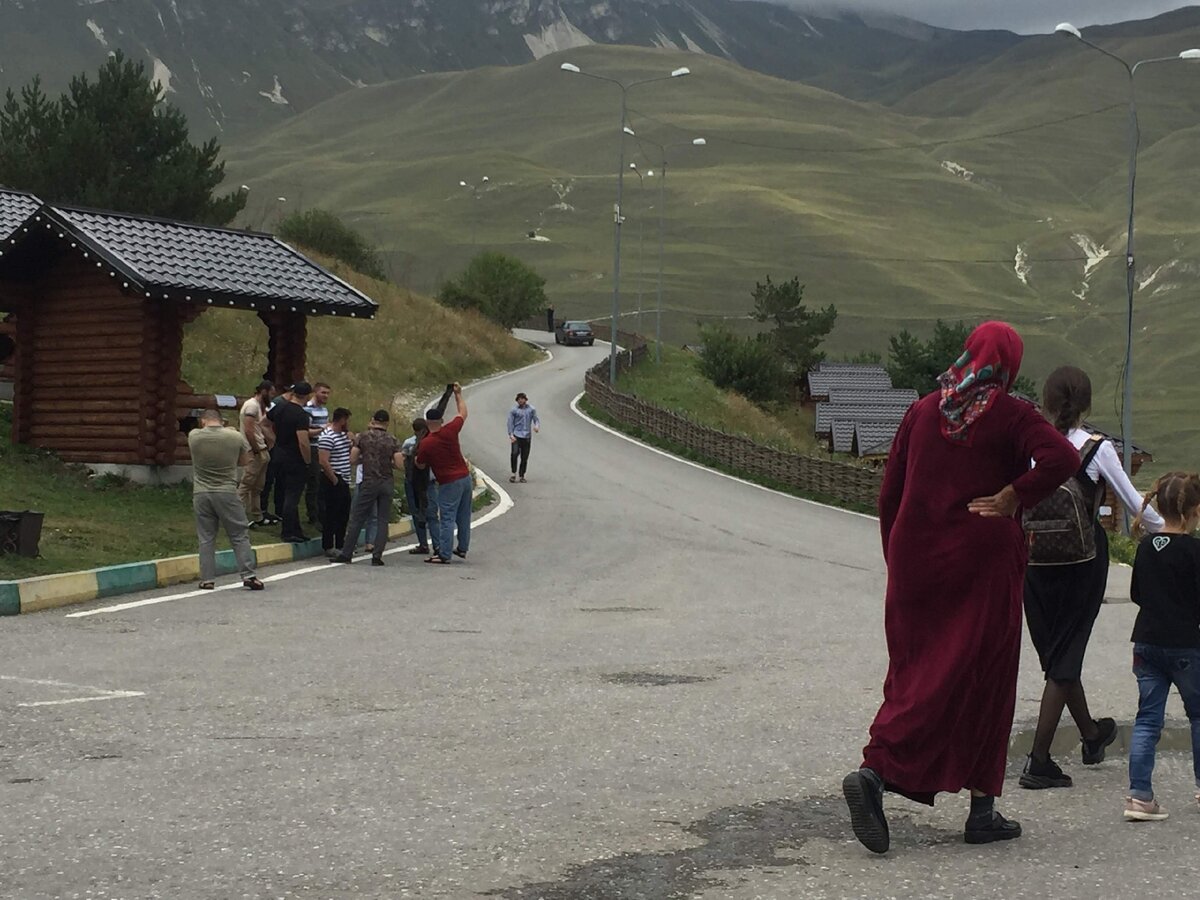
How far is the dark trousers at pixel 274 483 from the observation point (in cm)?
1902

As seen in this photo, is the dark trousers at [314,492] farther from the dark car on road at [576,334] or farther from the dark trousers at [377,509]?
the dark car on road at [576,334]

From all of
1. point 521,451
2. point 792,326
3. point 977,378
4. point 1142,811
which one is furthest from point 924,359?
point 977,378

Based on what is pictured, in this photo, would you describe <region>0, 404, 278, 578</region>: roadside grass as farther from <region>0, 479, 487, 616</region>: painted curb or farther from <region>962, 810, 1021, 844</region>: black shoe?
<region>962, 810, 1021, 844</region>: black shoe

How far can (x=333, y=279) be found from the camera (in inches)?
1013

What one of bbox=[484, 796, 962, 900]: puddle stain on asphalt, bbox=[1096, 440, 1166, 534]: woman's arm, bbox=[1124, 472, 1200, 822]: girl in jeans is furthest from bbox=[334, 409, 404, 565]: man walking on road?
bbox=[1124, 472, 1200, 822]: girl in jeans

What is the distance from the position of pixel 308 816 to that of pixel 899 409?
2898 inches

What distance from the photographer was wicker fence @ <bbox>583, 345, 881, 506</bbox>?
35.5 metres

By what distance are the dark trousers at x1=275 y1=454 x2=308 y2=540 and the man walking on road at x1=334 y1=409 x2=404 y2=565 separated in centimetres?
74

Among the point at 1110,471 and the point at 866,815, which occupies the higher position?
the point at 1110,471

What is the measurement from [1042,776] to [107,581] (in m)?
9.68

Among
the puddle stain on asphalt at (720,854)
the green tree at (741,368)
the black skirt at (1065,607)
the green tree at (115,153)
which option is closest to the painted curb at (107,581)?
the puddle stain on asphalt at (720,854)

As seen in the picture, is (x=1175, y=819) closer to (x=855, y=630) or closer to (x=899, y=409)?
(x=855, y=630)

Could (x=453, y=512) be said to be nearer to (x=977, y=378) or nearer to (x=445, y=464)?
(x=445, y=464)

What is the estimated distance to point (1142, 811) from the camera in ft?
22.2
